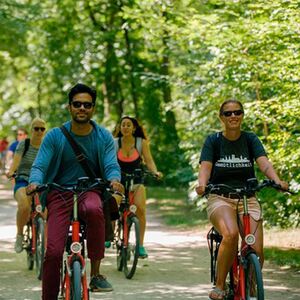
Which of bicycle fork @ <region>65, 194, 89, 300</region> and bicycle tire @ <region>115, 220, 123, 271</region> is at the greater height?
bicycle fork @ <region>65, 194, 89, 300</region>

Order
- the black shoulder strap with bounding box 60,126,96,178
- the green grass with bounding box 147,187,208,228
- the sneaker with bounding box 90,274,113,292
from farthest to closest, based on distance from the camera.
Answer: the green grass with bounding box 147,187,208,228
the sneaker with bounding box 90,274,113,292
the black shoulder strap with bounding box 60,126,96,178

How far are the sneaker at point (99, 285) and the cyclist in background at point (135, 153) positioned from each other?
4.10 metres

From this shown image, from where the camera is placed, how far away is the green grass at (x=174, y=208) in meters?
17.9

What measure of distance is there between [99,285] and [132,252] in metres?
3.89

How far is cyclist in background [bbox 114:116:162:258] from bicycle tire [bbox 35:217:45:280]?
4.38ft

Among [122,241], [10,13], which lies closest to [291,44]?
[122,241]

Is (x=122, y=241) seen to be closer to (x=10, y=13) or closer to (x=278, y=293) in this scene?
(x=278, y=293)

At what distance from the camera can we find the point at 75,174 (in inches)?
249

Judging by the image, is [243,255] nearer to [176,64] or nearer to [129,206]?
[129,206]

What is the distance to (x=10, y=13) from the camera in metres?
19.1

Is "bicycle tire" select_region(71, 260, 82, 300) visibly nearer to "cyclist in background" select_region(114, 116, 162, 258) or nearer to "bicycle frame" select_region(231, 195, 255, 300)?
"bicycle frame" select_region(231, 195, 255, 300)

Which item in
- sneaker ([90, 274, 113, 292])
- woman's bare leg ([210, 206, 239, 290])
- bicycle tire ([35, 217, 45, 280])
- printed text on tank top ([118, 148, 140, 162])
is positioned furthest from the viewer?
printed text on tank top ([118, 148, 140, 162])

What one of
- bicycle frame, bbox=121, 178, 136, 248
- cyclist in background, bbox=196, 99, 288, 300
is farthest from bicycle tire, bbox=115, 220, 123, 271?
cyclist in background, bbox=196, 99, 288, 300

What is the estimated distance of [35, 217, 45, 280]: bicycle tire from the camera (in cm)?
980
